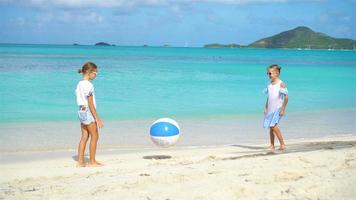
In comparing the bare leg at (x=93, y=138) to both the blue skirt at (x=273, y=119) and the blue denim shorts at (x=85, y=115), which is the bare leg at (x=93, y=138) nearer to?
the blue denim shorts at (x=85, y=115)

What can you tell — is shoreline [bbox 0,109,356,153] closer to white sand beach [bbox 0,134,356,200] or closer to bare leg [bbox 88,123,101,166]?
white sand beach [bbox 0,134,356,200]

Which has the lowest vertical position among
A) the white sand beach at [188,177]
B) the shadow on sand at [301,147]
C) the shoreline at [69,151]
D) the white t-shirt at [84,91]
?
the white sand beach at [188,177]

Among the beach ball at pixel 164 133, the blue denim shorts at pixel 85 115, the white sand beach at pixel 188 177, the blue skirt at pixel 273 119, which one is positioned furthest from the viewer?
the blue skirt at pixel 273 119

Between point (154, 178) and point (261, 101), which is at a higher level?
point (261, 101)

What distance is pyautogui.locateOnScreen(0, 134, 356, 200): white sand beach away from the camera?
564cm

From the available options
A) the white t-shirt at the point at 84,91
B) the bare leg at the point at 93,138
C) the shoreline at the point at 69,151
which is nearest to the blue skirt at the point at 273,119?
the shoreline at the point at 69,151

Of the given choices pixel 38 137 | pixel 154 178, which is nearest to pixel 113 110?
pixel 38 137

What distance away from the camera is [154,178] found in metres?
6.52

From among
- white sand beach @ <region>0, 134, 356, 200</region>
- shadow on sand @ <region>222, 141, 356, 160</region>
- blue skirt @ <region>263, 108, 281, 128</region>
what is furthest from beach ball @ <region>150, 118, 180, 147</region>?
blue skirt @ <region>263, 108, 281, 128</region>

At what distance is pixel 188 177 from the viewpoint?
6504 millimetres

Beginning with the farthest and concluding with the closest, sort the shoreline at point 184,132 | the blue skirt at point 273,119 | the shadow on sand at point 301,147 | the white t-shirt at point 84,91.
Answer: the shoreline at point 184,132 < the blue skirt at point 273,119 < the shadow on sand at point 301,147 < the white t-shirt at point 84,91

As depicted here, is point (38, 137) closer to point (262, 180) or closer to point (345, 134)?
point (262, 180)

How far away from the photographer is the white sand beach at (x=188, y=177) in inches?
222

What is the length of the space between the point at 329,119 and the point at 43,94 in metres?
11.7
